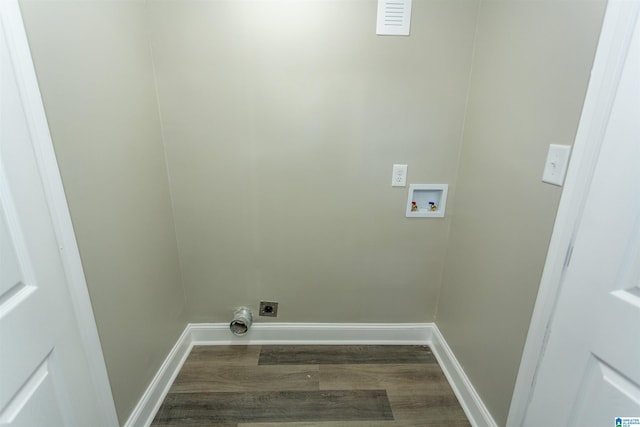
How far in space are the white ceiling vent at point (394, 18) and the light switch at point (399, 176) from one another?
2.13 feet

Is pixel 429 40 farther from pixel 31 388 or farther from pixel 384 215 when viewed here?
pixel 31 388

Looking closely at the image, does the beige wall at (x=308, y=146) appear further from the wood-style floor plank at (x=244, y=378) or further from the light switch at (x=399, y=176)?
the wood-style floor plank at (x=244, y=378)

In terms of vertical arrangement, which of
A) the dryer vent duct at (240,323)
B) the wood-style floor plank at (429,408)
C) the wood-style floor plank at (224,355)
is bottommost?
the wood-style floor plank at (224,355)

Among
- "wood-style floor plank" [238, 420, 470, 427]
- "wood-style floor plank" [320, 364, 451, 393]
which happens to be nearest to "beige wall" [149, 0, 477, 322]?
"wood-style floor plank" [320, 364, 451, 393]

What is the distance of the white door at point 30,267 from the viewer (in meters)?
0.66

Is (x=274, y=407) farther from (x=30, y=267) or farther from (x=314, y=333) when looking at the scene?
(x=30, y=267)

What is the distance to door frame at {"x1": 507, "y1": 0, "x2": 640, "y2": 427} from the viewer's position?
707 mm

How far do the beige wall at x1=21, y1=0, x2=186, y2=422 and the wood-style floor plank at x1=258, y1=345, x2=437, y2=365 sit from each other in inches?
25.2

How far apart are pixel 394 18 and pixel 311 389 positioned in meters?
1.95

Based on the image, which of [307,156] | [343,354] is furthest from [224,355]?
[307,156]

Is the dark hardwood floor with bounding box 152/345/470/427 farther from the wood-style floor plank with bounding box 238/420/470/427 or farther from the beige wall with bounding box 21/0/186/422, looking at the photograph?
the beige wall with bounding box 21/0/186/422

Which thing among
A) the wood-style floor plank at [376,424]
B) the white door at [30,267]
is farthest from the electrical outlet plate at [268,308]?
the white door at [30,267]

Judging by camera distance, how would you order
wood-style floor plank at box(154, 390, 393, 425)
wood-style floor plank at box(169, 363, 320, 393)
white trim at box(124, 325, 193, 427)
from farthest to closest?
1. wood-style floor plank at box(169, 363, 320, 393)
2. wood-style floor plank at box(154, 390, 393, 425)
3. white trim at box(124, 325, 193, 427)

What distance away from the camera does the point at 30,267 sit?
0.74 meters
